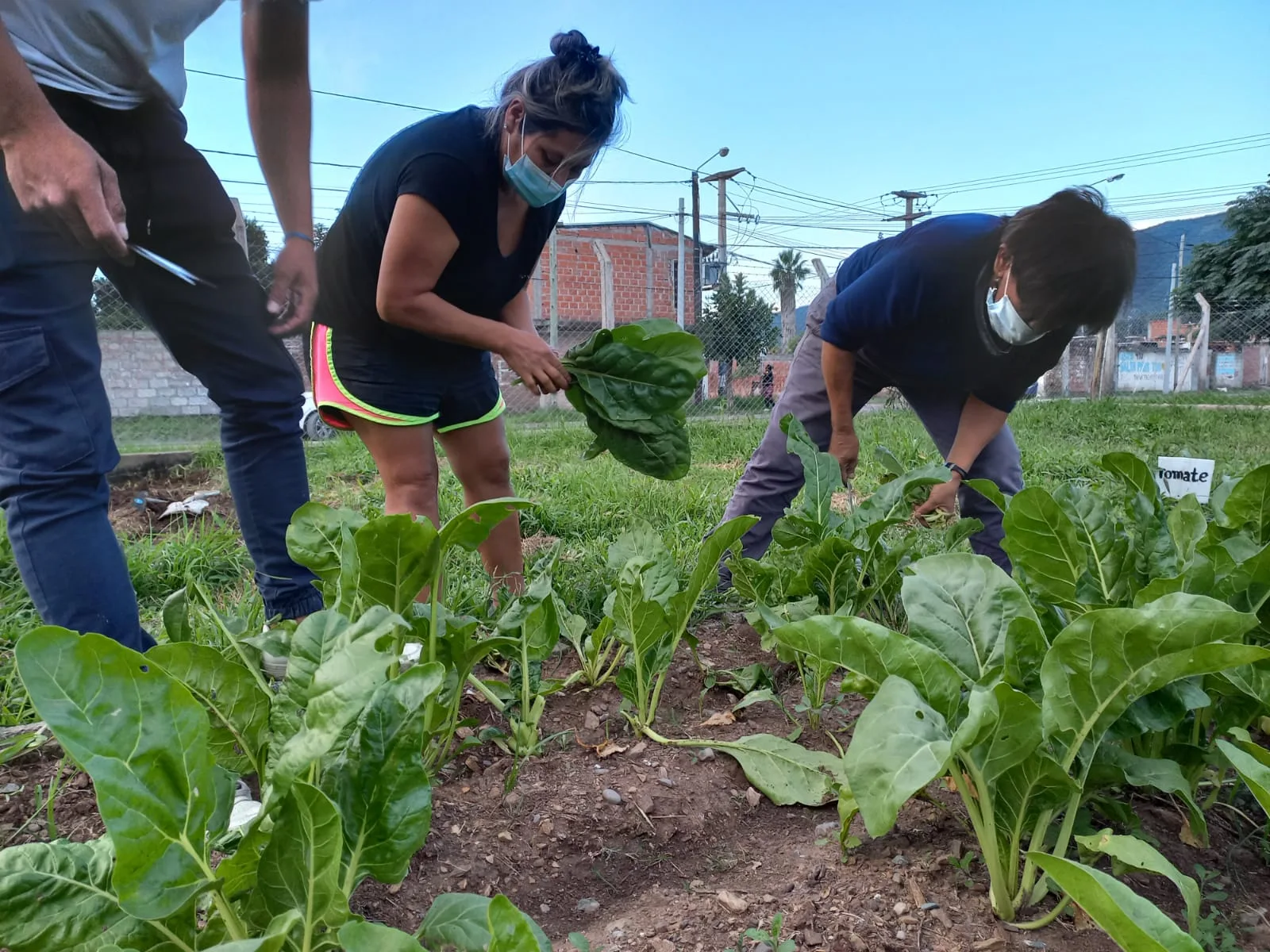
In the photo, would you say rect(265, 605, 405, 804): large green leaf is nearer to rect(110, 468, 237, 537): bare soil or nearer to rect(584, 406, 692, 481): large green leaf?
rect(584, 406, 692, 481): large green leaf

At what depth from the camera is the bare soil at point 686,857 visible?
0.86 meters

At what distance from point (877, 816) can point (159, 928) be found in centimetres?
61

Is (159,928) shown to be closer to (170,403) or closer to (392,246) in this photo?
(392,246)

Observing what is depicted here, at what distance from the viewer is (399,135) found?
1849 mm

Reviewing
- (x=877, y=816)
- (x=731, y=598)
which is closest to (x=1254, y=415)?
(x=731, y=598)

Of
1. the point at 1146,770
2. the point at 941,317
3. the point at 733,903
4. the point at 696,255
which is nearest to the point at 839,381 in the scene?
the point at 941,317

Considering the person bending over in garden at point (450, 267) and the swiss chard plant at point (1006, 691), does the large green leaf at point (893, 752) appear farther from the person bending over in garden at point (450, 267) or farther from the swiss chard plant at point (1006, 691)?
the person bending over in garden at point (450, 267)

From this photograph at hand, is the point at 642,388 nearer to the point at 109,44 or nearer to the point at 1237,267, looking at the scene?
the point at 109,44

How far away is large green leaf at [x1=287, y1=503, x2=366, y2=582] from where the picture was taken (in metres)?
1.14

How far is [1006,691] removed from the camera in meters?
0.74

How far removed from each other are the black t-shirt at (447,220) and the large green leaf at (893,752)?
139 centimetres

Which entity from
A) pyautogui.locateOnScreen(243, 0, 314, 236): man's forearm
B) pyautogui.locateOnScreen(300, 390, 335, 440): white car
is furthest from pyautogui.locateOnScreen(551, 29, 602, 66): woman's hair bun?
pyautogui.locateOnScreen(300, 390, 335, 440): white car

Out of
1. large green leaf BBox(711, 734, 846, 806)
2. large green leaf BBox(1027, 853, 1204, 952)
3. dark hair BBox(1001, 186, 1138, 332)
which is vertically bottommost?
large green leaf BBox(711, 734, 846, 806)

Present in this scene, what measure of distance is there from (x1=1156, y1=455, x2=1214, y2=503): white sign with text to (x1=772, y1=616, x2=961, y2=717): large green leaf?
129 cm
